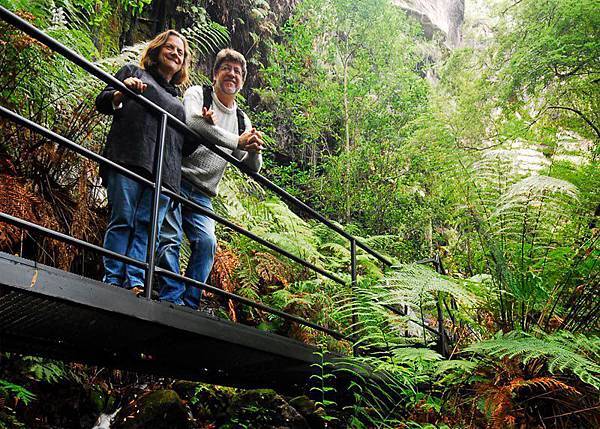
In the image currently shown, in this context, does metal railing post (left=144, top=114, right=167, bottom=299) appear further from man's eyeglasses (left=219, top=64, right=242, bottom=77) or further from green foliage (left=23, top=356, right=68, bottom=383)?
green foliage (left=23, top=356, right=68, bottom=383)

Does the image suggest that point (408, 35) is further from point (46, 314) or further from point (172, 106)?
point (46, 314)

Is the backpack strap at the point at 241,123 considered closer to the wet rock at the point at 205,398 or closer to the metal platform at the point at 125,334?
the metal platform at the point at 125,334

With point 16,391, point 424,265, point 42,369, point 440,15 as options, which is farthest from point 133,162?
point 440,15

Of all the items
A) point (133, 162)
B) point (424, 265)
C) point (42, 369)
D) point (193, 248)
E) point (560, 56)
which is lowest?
point (42, 369)

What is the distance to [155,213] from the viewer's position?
2.54 meters

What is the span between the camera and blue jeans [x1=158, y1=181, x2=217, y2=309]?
3053 mm

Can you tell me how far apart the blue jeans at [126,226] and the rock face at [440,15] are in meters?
21.0

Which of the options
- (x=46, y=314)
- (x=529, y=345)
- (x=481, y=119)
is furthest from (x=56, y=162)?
(x=481, y=119)

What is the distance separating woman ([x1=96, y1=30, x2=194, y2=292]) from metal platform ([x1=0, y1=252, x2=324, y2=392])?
0.98 feet

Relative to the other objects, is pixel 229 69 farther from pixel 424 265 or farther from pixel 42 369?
pixel 424 265

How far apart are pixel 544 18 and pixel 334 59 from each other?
18.0 feet

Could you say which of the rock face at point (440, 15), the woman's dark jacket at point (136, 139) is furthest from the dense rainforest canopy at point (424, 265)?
the rock face at point (440, 15)

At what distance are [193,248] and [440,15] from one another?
24.3 metres

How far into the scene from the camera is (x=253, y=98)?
12992 millimetres
